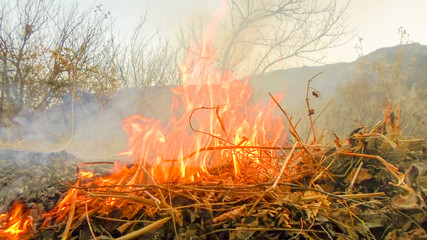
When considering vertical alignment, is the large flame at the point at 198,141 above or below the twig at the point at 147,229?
above

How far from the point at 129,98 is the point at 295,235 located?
38.7 ft

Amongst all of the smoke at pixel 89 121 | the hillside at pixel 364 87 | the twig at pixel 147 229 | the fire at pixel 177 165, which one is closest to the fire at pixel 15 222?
the fire at pixel 177 165

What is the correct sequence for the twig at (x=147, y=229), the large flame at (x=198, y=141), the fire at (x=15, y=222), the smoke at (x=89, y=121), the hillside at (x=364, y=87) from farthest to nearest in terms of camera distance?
the smoke at (x=89, y=121) → the hillside at (x=364, y=87) → the large flame at (x=198, y=141) → the fire at (x=15, y=222) → the twig at (x=147, y=229)

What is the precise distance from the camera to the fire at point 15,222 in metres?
1.58

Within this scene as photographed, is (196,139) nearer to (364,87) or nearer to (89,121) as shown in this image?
(364,87)

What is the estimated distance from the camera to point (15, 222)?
1696 mm

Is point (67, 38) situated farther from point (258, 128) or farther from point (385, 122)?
point (385, 122)

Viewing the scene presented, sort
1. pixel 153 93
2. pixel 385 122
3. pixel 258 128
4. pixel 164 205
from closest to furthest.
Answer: pixel 164 205
pixel 385 122
pixel 258 128
pixel 153 93

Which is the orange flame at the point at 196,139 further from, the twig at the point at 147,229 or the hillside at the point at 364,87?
the hillside at the point at 364,87

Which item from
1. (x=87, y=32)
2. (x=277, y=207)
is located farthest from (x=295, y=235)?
(x=87, y=32)

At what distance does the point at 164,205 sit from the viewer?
1500 millimetres

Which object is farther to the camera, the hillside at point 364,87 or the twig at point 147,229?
the hillside at point 364,87

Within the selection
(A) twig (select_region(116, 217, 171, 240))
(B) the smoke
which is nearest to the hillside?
(A) twig (select_region(116, 217, 171, 240))

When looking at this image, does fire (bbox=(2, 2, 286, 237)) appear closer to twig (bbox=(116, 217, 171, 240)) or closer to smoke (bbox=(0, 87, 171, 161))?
twig (bbox=(116, 217, 171, 240))
